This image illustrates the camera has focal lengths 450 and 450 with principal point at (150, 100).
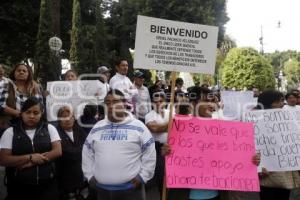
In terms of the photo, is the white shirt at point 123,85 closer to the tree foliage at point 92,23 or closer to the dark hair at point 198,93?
the dark hair at point 198,93

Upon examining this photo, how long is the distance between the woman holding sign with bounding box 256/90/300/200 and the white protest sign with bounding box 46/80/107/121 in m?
3.29

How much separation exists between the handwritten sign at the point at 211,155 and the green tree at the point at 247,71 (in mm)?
36606

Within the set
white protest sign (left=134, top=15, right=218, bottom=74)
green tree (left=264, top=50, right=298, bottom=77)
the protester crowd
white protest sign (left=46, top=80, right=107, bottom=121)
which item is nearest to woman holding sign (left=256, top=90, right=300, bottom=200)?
the protester crowd

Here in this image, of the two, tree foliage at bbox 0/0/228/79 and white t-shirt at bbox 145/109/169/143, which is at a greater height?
tree foliage at bbox 0/0/228/79

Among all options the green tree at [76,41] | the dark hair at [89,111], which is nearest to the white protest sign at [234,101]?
the dark hair at [89,111]

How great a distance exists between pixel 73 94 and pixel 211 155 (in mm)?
3799

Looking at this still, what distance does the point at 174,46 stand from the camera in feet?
15.4

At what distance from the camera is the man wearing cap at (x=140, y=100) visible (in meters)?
8.78

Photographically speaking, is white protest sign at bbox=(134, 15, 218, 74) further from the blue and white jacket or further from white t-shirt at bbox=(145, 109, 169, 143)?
white t-shirt at bbox=(145, 109, 169, 143)

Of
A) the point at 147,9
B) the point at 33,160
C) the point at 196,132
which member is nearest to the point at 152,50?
the point at 196,132

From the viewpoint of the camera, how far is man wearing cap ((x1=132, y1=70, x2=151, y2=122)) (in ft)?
28.8

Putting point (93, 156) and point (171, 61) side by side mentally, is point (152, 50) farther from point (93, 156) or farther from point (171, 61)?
point (93, 156)

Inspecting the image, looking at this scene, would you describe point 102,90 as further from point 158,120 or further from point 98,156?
point 98,156

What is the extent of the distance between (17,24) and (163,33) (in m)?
23.4
